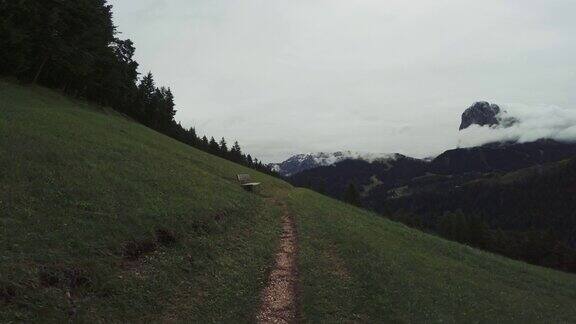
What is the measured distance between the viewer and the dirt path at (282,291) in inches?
772

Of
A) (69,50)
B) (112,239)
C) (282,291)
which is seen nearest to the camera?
(112,239)

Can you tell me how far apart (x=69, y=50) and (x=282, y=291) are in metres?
55.8

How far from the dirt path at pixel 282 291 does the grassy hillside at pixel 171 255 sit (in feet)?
1.78

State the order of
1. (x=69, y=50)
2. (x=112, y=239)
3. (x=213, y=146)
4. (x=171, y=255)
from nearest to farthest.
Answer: (x=112, y=239) → (x=171, y=255) → (x=69, y=50) → (x=213, y=146)

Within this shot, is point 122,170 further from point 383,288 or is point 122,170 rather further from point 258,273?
point 383,288

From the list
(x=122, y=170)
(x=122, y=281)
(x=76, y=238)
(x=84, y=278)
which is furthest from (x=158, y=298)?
(x=122, y=170)

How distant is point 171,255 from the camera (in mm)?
21312

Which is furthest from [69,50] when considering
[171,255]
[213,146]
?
[213,146]

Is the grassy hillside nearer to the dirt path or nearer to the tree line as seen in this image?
the dirt path

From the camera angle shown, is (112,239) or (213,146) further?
(213,146)

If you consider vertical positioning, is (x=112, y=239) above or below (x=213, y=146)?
below

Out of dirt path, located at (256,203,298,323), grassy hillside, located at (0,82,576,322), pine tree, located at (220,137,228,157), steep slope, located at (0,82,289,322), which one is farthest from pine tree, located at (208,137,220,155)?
dirt path, located at (256,203,298,323)

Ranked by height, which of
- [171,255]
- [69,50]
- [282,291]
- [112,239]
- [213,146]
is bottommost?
[282,291]

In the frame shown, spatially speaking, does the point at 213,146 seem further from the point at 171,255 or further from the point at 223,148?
the point at 171,255
